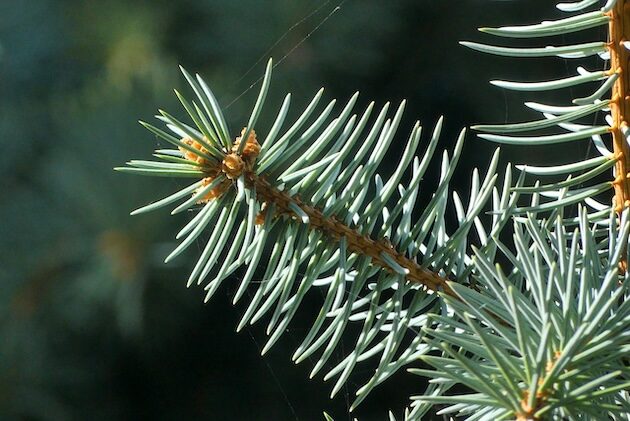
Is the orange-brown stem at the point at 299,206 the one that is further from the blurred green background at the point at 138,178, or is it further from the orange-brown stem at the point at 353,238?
the blurred green background at the point at 138,178

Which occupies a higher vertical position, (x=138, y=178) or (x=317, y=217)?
(x=138, y=178)

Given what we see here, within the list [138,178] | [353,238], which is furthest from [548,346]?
[138,178]

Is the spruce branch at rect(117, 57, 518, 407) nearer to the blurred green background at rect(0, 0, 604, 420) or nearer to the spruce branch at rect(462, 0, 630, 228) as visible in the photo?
the spruce branch at rect(462, 0, 630, 228)

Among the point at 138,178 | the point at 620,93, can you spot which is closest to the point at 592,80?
the point at 620,93

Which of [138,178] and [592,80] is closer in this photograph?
[592,80]

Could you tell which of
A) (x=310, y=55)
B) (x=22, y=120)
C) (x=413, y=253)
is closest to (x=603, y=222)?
(x=413, y=253)

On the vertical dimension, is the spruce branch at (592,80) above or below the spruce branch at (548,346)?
above

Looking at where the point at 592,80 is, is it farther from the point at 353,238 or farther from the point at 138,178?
the point at 138,178

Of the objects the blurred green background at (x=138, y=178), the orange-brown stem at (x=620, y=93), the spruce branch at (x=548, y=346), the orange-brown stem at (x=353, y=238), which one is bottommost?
the spruce branch at (x=548, y=346)

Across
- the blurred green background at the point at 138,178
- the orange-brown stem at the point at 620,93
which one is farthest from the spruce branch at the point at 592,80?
the blurred green background at the point at 138,178

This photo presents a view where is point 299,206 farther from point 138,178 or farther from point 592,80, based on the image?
point 138,178

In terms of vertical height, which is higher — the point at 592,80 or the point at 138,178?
the point at 138,178
